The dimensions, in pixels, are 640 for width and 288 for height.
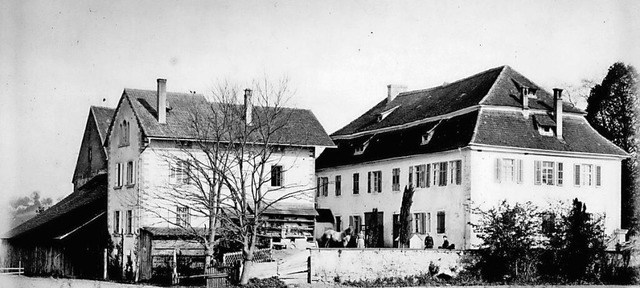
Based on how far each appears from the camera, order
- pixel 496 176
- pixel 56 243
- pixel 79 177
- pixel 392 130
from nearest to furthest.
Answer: pixel 496 176 < pixel 56 243 < pixel 392 130 < pixel 79 177

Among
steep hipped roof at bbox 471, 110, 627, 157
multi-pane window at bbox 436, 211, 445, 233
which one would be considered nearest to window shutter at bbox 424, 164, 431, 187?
multi-pane window at bbox 436, 211, 445, 233

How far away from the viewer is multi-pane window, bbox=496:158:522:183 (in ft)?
174

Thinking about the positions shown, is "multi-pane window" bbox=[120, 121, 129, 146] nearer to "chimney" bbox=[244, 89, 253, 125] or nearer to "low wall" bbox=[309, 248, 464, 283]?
"chimney" bbox=[244, 89, 253, 125]

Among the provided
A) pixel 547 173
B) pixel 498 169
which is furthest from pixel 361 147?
pixel 547 173

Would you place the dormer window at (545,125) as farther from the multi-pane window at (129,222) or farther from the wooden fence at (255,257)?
the multi-pane window at (129,222)

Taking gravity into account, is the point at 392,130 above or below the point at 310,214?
above

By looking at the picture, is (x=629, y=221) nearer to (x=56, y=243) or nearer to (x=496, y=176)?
(x=496, y=176)

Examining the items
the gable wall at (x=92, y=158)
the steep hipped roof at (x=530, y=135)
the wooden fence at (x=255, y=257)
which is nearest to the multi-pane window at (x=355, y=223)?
the steep hipped roof at (x=530, y=135)

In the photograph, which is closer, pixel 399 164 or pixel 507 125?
pixel 507 125

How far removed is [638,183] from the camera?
2324 inches

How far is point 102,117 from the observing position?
68188 millimetres

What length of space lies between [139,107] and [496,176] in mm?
19586

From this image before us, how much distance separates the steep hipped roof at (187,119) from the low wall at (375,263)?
39.4 feet

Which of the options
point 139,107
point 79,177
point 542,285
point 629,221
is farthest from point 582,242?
point 79,177
